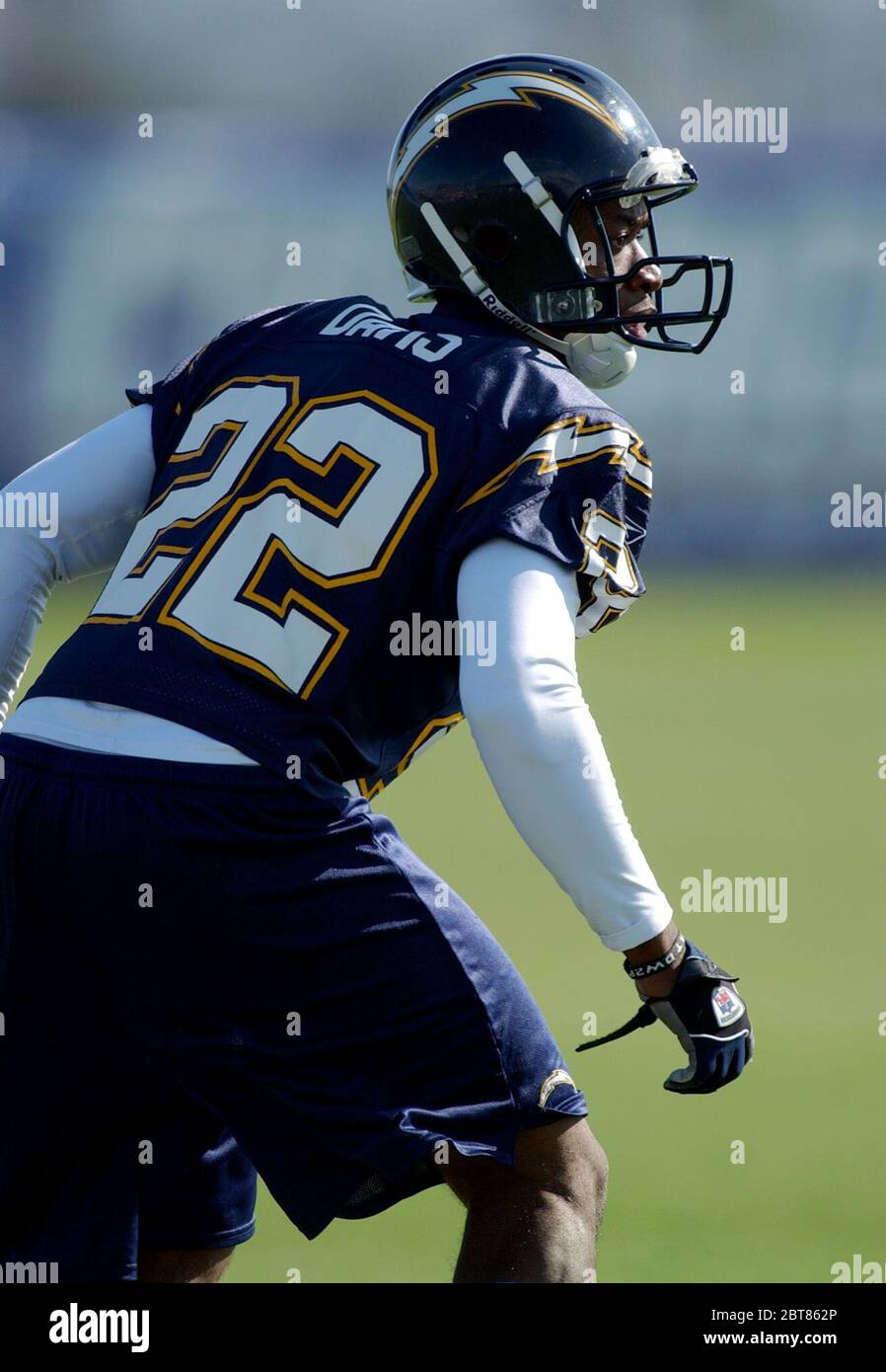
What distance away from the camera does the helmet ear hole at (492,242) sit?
2.58 metres

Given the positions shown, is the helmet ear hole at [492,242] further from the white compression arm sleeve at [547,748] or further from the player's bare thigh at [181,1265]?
the player's bare thigh at [181,1265]

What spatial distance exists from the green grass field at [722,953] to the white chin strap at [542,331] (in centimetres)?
156

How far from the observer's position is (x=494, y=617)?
2072 mm

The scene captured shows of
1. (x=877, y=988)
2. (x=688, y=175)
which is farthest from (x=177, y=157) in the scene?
(x=688, y=175)

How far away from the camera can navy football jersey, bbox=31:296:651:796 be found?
2.13m

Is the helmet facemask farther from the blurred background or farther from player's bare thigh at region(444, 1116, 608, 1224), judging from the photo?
the blurred background

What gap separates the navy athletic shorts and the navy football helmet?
857 millimetres

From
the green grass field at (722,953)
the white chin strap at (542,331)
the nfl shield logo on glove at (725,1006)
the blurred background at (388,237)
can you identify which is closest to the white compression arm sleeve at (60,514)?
the white chin strap at (542,331)

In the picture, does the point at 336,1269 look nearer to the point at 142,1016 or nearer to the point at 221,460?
the point at 142,1016

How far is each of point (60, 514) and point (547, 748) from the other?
2.76 ft

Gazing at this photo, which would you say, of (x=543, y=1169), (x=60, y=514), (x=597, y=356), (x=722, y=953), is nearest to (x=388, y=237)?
(x=722, y=953)

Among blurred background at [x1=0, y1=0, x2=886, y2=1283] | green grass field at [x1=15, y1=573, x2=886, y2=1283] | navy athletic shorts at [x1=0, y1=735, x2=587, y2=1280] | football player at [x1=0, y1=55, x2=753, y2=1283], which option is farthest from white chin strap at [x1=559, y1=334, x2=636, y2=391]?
Answer: blurred background at [x1=0, y1=0, x2=886, y2=1283]

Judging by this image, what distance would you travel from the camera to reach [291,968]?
81.2 inches

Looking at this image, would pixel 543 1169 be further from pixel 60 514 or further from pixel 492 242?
pixel 492 242
